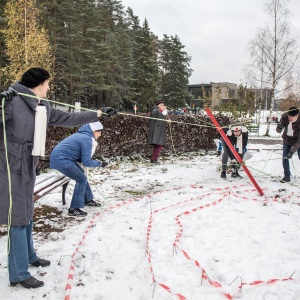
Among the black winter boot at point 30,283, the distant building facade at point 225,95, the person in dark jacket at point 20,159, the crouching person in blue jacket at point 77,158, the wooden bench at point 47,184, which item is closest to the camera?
the person in dark jacket at point 20,159

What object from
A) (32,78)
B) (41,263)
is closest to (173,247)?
(41,263)

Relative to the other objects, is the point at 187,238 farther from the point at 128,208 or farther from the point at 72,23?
the point at 72,23

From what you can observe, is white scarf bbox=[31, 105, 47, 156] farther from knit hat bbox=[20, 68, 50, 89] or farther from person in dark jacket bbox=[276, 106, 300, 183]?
person in dark jacket bbox=[276, 106, 300, 183]

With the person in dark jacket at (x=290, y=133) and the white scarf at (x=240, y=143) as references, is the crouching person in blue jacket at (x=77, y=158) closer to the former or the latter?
the white scarf at (x=240, y=143)

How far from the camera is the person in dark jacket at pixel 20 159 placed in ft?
8.14

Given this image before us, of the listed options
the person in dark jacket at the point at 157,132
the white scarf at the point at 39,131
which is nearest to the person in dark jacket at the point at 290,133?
the person in dark jacket at the point at 157,132

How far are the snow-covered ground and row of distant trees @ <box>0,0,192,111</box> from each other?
19651 millimetres

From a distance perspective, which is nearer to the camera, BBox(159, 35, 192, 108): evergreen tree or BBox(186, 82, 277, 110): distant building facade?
BBox(186, 82, 277, 110): distant building facade

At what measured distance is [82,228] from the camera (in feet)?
13.2

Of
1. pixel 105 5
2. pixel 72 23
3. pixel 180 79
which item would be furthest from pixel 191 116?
pixel 180 79

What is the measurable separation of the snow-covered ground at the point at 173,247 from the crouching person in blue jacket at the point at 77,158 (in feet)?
1.04

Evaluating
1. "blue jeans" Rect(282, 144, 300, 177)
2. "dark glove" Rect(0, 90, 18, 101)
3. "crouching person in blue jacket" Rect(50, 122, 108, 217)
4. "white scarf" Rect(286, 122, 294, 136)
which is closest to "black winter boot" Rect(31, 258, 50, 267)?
"crouching person in blue jacket" Rect(50, 122, 108, 217)

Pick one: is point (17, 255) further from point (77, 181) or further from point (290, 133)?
point (290, 133)

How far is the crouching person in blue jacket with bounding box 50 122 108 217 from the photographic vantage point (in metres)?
4.34
